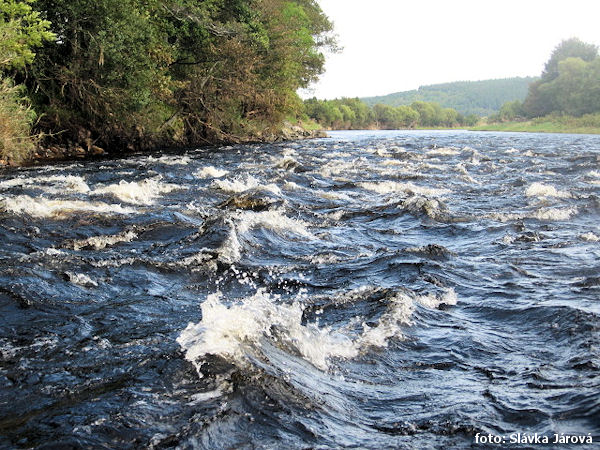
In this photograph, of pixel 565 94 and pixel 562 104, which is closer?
pixel 565 94

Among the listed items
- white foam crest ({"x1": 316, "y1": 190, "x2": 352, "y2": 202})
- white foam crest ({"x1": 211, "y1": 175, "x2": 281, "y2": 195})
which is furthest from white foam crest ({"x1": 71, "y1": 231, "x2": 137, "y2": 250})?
white foam crest ({"x1": 316, "y1": 190, "x2": 352, "y2": 202})

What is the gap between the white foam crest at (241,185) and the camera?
12430mm

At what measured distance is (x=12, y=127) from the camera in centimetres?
1582

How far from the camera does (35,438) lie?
2820 millimetres

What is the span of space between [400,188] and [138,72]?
12.7 metres

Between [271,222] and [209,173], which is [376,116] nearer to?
[209,173]

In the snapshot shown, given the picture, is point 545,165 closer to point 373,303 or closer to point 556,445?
point 373,303

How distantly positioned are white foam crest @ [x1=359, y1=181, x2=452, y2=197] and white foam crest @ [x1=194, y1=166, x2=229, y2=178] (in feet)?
14.2

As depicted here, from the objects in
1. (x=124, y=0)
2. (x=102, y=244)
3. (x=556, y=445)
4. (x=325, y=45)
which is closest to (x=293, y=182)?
(x=102, y=244)

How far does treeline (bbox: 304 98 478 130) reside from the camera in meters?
110

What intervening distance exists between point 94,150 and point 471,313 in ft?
65.4

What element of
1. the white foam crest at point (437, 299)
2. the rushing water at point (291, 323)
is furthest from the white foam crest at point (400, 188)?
the white foam crest at point (437, 299)

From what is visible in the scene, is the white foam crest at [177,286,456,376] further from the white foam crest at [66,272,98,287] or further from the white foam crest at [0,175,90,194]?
the white foam crest at [0,175,90,194]

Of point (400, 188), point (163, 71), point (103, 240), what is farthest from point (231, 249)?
point (163, 71)
